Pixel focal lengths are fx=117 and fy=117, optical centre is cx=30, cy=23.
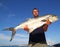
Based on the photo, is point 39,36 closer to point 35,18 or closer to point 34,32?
point 34,32

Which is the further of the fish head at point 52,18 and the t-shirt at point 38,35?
the fish head at point 52,18

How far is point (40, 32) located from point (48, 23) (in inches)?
23.1

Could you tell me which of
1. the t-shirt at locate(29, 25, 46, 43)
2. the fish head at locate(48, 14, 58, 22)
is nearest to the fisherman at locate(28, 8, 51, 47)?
the t-shirt at locate(29, 25, 46, 43)

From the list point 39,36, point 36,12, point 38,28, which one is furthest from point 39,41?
point 36,12

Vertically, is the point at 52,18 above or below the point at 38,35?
above

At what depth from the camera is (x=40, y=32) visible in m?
5.03

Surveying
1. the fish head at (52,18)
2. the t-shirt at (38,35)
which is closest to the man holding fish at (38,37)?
the t-shirt at (38,35)

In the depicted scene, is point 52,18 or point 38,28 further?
point 52,18

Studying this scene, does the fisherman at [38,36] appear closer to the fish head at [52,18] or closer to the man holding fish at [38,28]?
the man holding fish at [38,28]

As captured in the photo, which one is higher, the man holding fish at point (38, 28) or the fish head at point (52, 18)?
the fish head at point (52, 18)

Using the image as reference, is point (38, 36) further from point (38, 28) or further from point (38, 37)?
point (38, 28)

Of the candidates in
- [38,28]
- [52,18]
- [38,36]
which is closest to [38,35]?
[38,36]

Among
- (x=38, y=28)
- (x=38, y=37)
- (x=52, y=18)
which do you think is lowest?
(x=38, y=37)

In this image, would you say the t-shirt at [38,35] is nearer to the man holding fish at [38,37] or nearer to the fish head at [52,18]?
the man holding fish at [38,37]
